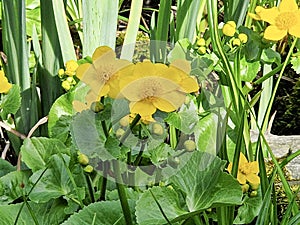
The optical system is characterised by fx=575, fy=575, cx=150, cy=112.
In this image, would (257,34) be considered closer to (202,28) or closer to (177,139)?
(177,139)

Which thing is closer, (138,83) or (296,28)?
(138,83)

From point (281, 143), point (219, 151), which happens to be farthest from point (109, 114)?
point (281, 143)

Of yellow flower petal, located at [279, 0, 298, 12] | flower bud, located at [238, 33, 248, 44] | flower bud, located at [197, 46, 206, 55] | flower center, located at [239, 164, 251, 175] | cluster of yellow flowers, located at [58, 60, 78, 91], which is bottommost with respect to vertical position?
flower center, located at [239, 164, 251, 175]

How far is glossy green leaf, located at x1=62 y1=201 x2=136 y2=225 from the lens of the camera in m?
0.85

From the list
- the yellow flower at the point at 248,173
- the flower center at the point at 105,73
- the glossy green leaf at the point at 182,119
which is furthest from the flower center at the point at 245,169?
the flower center at the point at 105,73

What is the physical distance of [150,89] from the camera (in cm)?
75

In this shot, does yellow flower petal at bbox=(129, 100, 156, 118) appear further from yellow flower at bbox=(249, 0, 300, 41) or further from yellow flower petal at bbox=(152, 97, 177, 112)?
yellow flower at bbox=(249, 0, 300, 41)

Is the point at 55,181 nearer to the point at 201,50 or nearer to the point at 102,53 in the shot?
the point at 102,53

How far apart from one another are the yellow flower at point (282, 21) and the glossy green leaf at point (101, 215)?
44 cm

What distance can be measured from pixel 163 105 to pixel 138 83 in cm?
4

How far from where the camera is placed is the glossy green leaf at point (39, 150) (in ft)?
3.38

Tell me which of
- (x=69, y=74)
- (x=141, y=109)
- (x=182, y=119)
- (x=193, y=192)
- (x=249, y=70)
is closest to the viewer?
(x=141, y=109)

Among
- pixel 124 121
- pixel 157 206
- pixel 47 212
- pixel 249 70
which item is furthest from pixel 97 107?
pixel 249 70

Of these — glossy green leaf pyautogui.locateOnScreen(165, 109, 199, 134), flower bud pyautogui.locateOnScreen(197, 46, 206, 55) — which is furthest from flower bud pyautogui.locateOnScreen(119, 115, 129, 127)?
flower bud pyautogui.locateOnScreen(197, 46, 206, 55)
